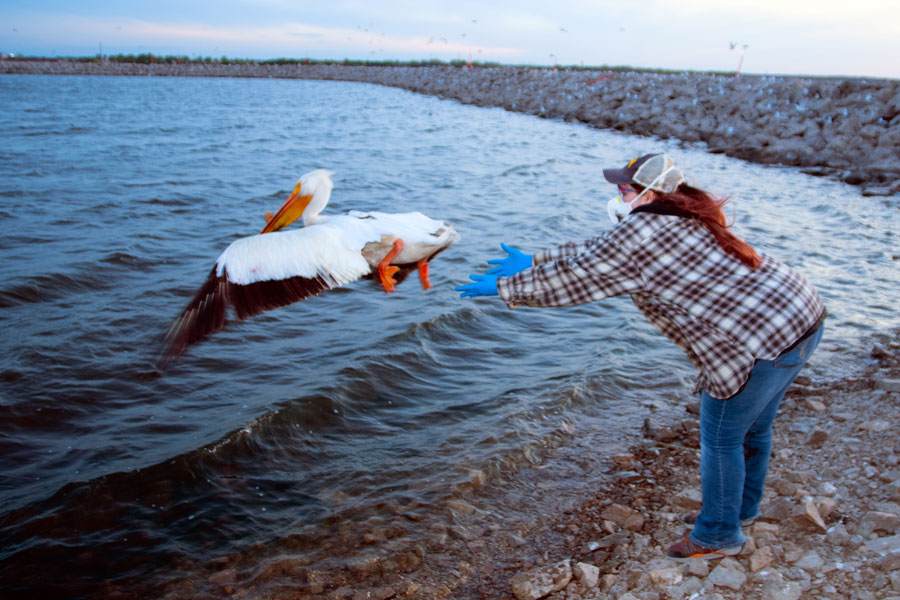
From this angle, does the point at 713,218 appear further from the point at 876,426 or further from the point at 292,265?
the point at 876,426

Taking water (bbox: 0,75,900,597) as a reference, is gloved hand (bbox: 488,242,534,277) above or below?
above

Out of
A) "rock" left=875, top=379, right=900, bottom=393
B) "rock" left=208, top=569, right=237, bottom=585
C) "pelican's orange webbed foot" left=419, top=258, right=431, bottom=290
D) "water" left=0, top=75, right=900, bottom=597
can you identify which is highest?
"pelican's orange webbed foot" left=419, top=258, right=431, bottom=290

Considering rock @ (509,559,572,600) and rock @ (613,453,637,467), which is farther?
rock @ (613,453,637,467)

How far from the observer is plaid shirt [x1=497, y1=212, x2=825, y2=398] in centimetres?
245

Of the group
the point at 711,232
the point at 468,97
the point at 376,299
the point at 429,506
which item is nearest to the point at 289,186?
the point at 376,299

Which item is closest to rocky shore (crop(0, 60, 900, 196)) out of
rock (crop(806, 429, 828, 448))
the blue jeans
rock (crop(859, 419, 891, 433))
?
rock (crop(859, 419, 891, 433))

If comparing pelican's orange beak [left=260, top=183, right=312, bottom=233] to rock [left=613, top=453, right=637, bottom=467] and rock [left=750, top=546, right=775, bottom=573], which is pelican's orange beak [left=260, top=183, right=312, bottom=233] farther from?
rock [left=750, top=546, right=775, bottom=573]

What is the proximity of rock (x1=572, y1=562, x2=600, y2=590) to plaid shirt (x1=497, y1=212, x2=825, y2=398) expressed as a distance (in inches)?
41.2

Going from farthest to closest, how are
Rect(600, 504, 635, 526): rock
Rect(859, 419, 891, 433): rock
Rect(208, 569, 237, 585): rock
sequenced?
Rect(859, 419, 891, 433): rock
Rect(600, 504, 635, 526): rock
Rect(208, 569, 237, 585): rock

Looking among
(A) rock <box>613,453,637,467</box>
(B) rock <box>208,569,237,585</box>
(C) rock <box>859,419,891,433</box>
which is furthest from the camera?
(A) rock <box>613,453,637,467</box>

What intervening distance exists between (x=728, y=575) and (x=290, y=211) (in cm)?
341

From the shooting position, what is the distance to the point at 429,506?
3.83 m

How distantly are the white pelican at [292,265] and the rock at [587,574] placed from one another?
1.93m

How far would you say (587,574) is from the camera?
3.00 m
